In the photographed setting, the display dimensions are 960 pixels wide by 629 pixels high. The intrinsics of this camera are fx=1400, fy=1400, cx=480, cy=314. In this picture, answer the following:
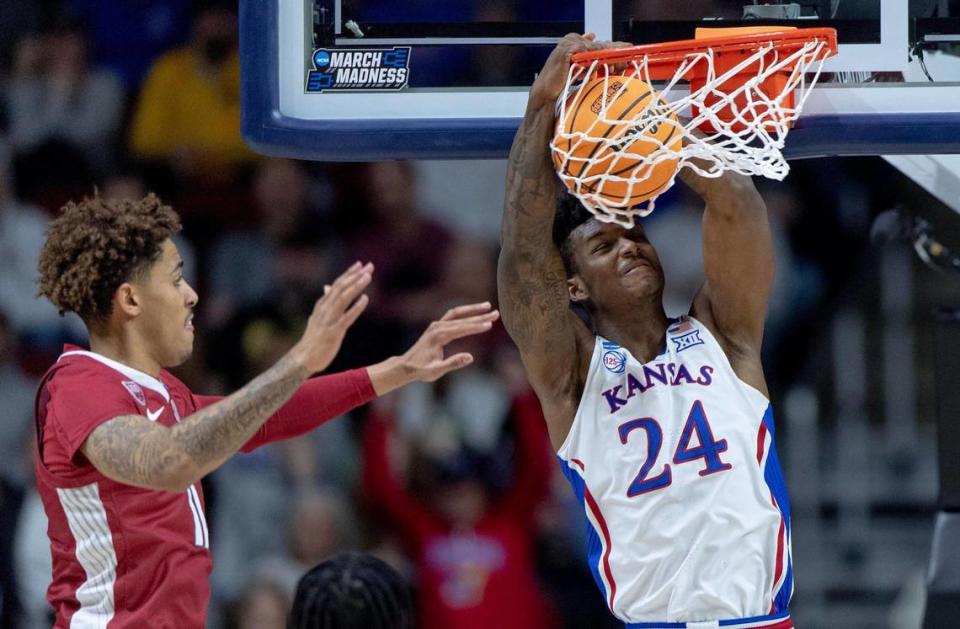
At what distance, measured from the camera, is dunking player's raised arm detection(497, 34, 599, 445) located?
332 centimetres

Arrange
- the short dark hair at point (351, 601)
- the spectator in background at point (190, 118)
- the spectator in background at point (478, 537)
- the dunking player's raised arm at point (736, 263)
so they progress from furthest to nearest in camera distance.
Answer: the spectator in background at point (190, 118) → the spectator in background at point (478, 537) → the dunking player's raised arm at point (736, 263) → the short dark hair at point (351, 601)

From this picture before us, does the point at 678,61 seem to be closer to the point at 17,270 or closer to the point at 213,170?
the point at 213,170

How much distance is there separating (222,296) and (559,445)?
299 cm

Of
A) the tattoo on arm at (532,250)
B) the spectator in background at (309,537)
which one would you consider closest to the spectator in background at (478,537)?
the spectator in background at (309,537)

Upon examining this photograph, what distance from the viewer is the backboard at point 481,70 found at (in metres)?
3.61

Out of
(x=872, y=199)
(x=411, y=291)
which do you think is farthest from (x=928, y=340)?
(x=411, y=291)

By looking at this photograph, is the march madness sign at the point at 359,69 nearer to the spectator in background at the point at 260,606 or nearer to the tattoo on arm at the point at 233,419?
the tattoo on arm at the point at 233,419

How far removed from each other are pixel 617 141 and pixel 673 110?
175mm

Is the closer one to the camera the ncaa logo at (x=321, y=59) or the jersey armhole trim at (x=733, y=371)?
the jersey armhole trim at (x=733, y=371)

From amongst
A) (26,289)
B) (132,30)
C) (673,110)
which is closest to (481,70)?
(673,110)

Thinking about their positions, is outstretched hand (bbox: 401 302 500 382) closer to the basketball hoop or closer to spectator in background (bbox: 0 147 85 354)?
the basketball hoop

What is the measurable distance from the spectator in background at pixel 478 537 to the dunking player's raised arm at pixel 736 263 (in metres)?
2.26

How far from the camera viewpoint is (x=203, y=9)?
6.30 meters

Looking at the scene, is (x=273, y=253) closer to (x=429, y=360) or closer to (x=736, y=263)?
(x=429, y=360)
